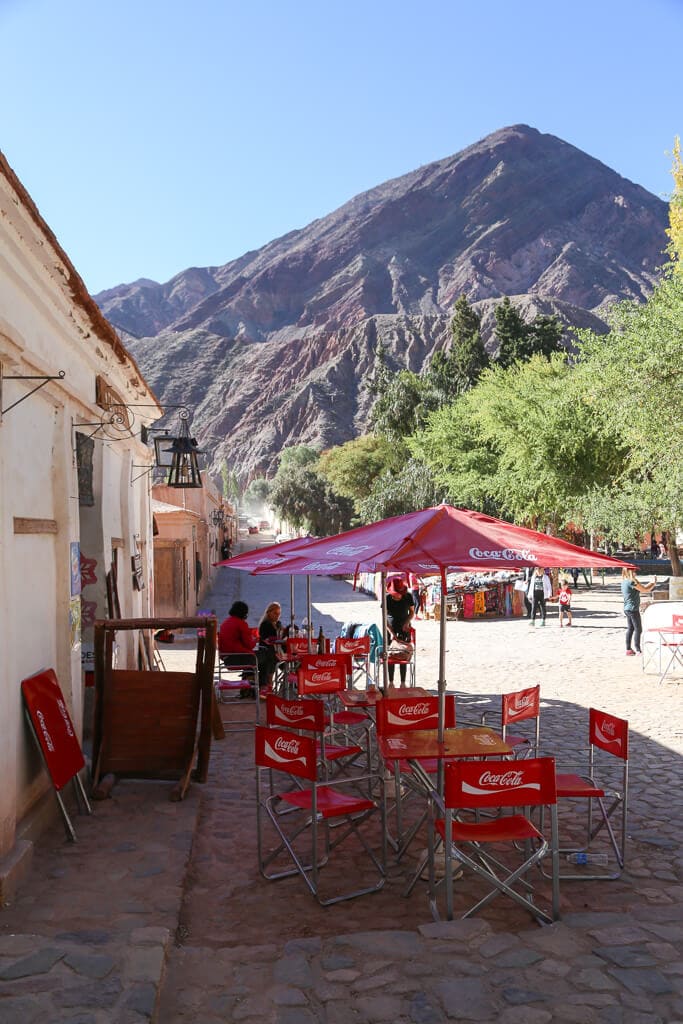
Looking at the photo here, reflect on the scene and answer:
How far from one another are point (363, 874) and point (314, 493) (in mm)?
56223

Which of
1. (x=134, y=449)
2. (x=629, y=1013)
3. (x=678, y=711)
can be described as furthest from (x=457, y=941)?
(x=134, y=449)

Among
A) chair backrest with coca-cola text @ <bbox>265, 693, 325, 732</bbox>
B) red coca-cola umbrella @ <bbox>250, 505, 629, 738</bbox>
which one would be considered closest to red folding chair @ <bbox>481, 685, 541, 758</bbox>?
red coca-cola umbrella @ <bbox>250, 505, 629, 738</bbox>

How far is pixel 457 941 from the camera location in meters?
3.80

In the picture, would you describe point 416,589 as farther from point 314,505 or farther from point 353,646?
point 314,505

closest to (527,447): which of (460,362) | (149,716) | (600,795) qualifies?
(460,362)

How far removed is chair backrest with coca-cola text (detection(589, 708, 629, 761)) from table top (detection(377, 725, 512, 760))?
2.18ft

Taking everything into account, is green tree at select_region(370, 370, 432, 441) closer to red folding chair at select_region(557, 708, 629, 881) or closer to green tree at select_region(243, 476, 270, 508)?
red folding chair at select_region(557, 708, 629, 881)

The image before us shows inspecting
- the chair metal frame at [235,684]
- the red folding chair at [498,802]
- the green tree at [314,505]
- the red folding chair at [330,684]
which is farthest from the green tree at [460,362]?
the red folding chair at [498,802]

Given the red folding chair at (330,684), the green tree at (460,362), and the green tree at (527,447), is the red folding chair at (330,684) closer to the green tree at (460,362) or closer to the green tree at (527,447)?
the green tree at (527,447)

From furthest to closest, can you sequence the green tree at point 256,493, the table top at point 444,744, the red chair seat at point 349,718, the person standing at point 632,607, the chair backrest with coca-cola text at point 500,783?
1. the green tree at point 256,493
2. the person standing at point 632,607
3. the red chair seat at point 349,718
4. the table top at point 444,744
5. the chair backrest with coca-cola text at point 500,783

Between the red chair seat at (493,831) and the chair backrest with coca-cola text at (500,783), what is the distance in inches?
8.3

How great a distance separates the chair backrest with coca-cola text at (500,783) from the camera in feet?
13.5

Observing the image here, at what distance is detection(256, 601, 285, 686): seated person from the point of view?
11.3m

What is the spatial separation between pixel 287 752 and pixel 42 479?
301 cm
